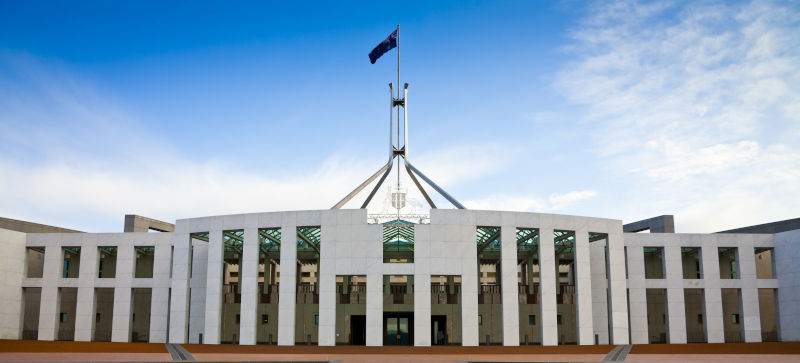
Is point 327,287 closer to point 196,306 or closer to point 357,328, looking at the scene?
point 357,328

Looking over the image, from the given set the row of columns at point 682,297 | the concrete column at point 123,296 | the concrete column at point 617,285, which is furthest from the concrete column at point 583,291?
the concrete column at point 123,296

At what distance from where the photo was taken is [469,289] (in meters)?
41.0

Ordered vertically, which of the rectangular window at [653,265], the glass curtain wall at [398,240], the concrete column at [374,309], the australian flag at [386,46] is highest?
the australian flag at [386,46]

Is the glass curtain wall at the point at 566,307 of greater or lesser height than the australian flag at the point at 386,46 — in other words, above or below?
below

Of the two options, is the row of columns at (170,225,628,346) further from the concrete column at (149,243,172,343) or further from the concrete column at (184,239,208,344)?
the concrete column at (149,243,172,343)

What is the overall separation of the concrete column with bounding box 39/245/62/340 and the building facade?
85 millimetres

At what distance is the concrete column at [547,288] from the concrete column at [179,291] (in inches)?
1009

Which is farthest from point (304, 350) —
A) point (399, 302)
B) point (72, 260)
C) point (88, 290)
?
point (72, 260)

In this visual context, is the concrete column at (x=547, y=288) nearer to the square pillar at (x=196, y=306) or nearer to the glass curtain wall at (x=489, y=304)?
the glass curtain wall at (x=489, y=304)

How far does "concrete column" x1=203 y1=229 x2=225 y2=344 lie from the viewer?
42.9 meters

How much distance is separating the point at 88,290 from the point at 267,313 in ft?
47.5

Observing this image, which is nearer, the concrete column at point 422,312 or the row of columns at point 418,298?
the concrete column at point 422,312

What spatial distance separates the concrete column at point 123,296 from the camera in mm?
49062

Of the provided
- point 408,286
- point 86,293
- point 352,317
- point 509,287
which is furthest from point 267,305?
point 509,287
